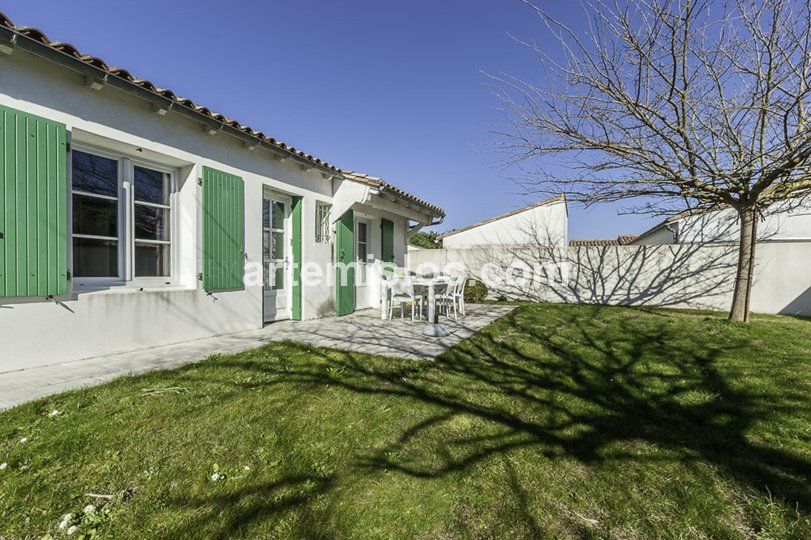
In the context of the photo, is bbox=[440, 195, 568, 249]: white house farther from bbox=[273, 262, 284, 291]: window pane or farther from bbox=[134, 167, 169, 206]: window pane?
bbox=[134, 167, 169, 206]: window pane

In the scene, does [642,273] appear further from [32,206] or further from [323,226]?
[32,206]

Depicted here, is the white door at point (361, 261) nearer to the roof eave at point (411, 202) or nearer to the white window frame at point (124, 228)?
the roof eave at point (411, 202)

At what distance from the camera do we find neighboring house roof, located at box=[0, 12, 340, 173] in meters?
3.34

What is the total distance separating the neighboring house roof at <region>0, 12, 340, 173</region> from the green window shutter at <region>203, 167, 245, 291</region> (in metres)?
0.78

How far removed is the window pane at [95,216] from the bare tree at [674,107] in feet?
19.1

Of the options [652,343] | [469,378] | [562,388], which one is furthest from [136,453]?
[652,343]

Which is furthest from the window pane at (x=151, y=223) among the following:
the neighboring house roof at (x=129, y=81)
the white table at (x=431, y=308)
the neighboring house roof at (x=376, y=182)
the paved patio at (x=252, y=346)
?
the white table at (x=431, y=308)

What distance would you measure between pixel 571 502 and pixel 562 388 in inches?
71.9

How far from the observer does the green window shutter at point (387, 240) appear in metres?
10.3

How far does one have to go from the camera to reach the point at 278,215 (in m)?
7.21

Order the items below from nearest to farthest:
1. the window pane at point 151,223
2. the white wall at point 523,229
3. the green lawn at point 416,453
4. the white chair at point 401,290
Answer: the green lawn at point 416,453
the window pane at point 151,223
the white chair at point 401,290
the white wall at point 523,229

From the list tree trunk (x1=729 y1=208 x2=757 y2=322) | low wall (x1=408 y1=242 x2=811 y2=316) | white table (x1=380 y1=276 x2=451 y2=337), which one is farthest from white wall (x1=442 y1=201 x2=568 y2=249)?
white table (x1=380 y1=276 x2=451 y2=337)

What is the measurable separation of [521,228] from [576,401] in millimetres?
15512

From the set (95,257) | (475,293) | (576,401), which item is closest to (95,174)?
(95,257)
